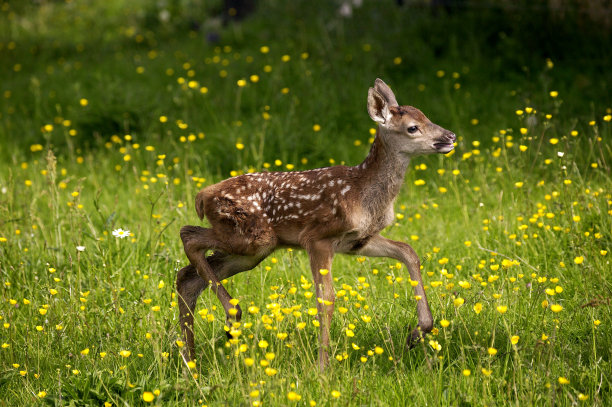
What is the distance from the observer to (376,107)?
5.07 m

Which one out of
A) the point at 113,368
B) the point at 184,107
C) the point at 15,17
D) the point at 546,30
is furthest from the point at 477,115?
the point at 15,17

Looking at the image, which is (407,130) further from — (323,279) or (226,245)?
(226,245)

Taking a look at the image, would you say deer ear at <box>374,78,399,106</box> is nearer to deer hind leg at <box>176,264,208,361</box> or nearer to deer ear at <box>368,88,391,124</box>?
deer ear at <box>368,88,391,124</box>

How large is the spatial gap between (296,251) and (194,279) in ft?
4.17

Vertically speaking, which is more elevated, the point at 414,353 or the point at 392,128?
the point at 392,128

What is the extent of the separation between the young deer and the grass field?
0.83ft

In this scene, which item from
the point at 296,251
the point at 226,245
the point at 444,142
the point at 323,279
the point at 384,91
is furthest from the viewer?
the point at 296,251

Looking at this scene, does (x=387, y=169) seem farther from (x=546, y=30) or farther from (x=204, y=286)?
(x=546, y=30)

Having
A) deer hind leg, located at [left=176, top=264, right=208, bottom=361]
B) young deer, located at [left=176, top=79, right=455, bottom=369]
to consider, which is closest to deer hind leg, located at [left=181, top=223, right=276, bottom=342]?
young deer, located at [left=176, top=79, right=455, bottom=369]

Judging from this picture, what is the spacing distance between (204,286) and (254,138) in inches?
132

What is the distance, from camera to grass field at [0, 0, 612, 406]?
445 cm

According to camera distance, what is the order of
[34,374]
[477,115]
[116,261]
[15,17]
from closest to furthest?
[34,374] → [116,261] → [477,115] → [15,17]

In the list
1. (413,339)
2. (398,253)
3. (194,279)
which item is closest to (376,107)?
(398,253)

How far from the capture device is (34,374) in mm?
4777
